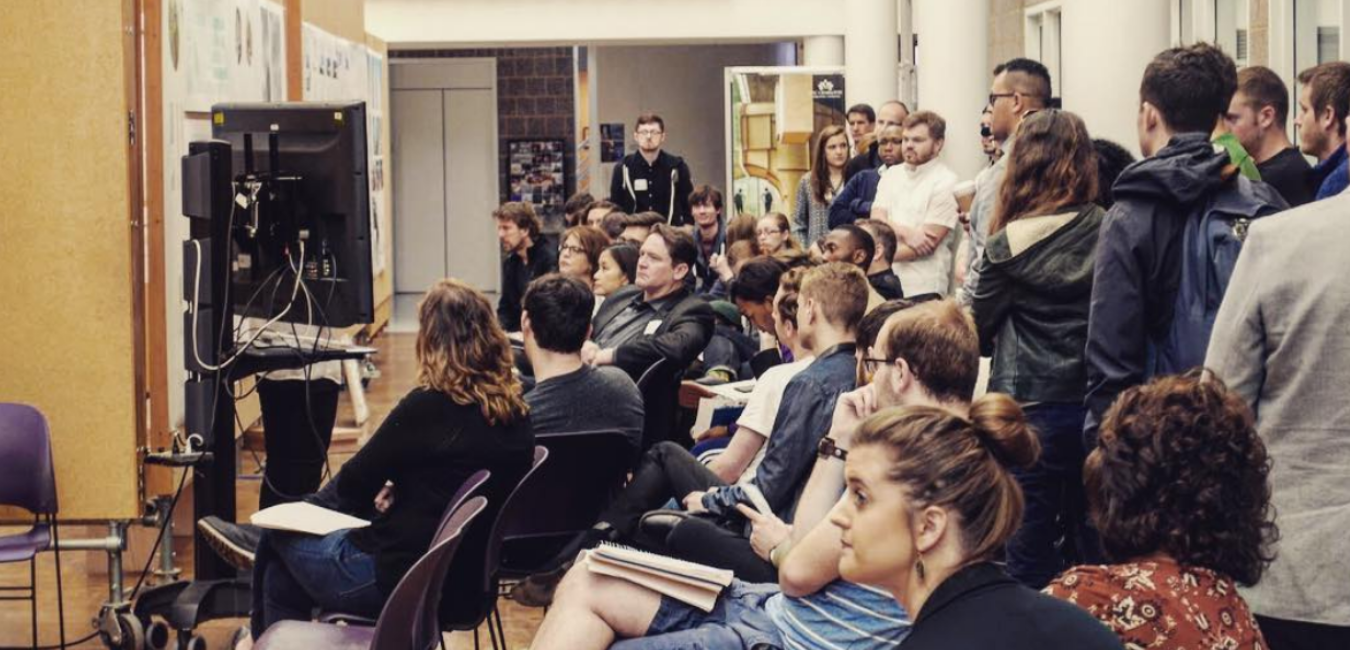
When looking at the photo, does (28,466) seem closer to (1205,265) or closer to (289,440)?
(289,440)

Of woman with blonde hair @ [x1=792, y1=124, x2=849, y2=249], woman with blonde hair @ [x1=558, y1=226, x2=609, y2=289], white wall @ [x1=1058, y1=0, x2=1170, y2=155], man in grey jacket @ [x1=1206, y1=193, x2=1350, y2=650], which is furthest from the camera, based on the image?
woman with blonde hair @ [x1=792, y1=124, x2=849, y2=249]

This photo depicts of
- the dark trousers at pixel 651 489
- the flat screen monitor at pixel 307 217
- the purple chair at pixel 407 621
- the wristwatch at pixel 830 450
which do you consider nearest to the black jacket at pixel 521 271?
the flat screen monitor at pixel 307 217

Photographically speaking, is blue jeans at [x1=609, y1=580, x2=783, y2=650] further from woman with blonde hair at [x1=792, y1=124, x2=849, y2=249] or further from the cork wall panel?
woman with blonde hair at [x1=792, y1=124, x2=849, y2=249]

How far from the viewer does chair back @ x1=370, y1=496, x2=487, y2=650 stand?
3.69 metres

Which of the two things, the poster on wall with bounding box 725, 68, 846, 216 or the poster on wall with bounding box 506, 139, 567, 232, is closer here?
the poster on wall with bounding box 725, 68, 846, 216

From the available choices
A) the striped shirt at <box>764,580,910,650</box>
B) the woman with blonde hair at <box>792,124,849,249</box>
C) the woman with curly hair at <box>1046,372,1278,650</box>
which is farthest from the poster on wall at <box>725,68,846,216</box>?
the woman with curly hair at <box>1046,372,1278,650</box>

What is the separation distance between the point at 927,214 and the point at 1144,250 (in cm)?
453

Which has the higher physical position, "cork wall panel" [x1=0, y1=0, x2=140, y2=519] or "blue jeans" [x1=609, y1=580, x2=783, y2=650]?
"cork wall panel" [x1=0, y1=0, x2=140, y2=519]

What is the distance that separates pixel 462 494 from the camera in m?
4.36

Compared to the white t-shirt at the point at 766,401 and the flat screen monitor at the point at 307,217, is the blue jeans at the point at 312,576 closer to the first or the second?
the white t-shirt at the point at 766,401

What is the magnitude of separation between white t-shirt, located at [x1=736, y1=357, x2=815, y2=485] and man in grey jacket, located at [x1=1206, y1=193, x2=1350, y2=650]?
6.23ft

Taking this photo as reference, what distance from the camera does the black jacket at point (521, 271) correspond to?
966 centimetres

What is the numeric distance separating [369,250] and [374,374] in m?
6.71

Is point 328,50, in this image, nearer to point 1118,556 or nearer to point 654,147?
point 654,147
